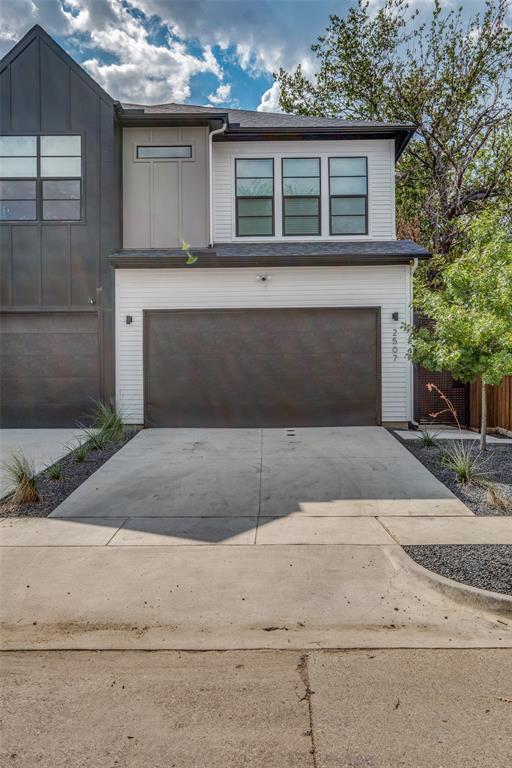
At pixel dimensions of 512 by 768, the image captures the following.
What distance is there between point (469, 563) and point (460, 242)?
1603cm

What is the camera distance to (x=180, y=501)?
20.3 ft

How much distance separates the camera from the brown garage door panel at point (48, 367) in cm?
1110

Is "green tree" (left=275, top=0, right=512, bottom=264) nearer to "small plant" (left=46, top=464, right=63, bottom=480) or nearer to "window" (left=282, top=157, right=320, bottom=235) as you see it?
"window" (left=282, top=157, right=320, bottom=235)

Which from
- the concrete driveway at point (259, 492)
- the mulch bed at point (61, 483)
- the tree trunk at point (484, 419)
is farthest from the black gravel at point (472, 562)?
the mulch bed at point (61, 483)

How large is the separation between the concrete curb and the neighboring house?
695 centimetres

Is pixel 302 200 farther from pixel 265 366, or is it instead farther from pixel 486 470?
pixel 486 470

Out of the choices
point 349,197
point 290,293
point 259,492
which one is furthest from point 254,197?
point 259,492

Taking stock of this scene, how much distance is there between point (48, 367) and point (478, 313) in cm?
861

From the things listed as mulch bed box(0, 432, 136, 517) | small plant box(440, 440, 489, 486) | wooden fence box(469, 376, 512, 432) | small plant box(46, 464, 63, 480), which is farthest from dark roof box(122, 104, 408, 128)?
small plant box(46, 464, 63, 480)

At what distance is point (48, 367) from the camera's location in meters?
11.2

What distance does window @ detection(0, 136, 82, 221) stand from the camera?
11.1 m

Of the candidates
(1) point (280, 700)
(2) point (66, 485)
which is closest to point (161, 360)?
(2) point (66, 485)

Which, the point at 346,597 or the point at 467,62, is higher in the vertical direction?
the point at 467,62

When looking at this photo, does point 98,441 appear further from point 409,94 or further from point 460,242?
point 409,94
